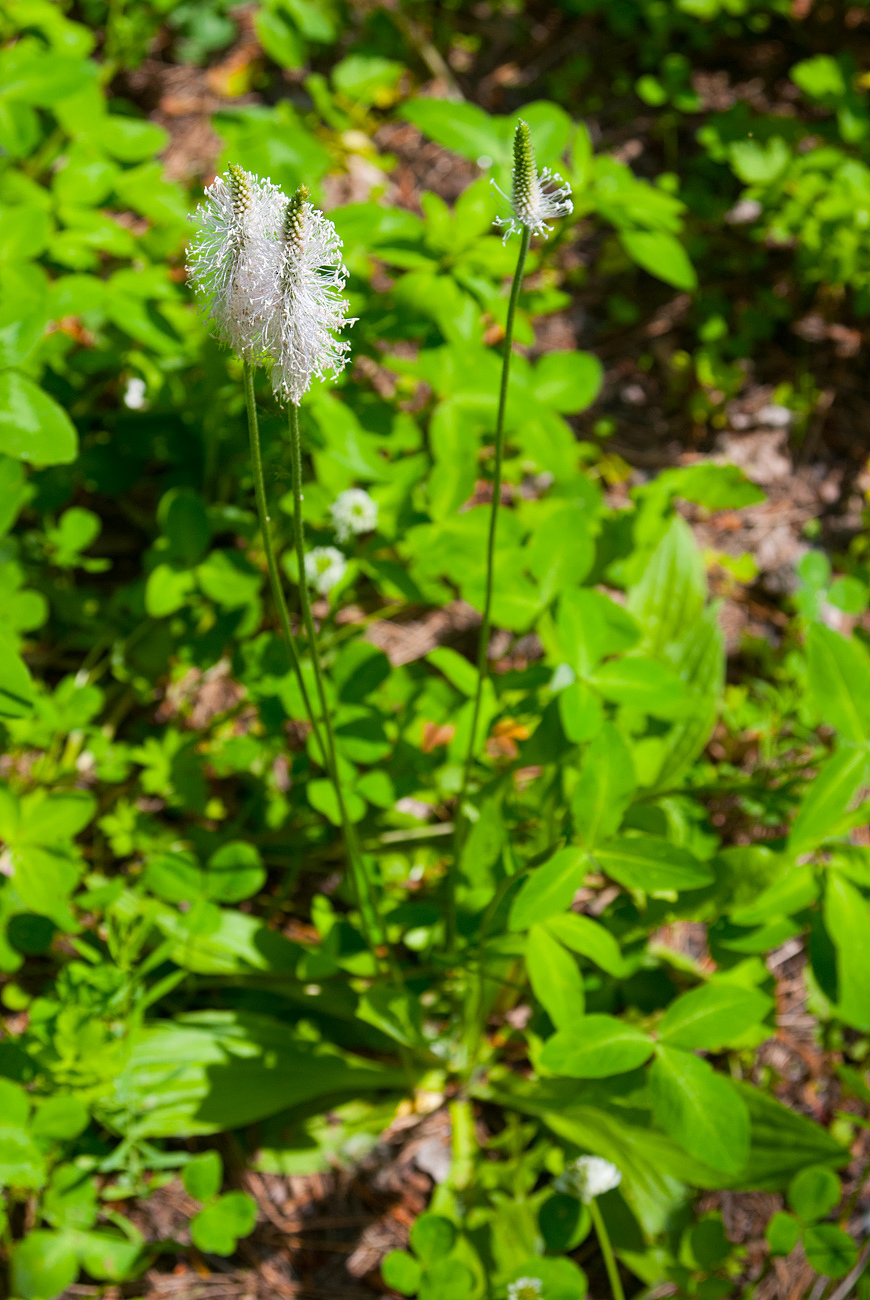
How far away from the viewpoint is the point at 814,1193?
1.61 metres

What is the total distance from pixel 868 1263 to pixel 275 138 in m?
2.48

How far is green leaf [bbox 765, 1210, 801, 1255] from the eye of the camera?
5.23 ft

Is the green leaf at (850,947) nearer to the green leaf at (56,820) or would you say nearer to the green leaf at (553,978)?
the green leaf at (553,978)

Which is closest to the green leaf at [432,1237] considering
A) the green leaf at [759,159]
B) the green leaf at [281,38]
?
the green leaf at [759,159]

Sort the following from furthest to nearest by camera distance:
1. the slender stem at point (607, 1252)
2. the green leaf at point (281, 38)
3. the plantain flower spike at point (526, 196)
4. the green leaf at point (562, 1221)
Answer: the green leaf at point (281, 38) < the green leaf at point (562, 1221) < the slender stem at point (607, 1252) < the plantain flower spike at point (526, 196)

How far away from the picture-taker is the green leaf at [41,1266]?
1601 mm

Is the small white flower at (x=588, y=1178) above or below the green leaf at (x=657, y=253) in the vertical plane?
below

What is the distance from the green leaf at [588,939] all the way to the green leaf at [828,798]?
0.36 m

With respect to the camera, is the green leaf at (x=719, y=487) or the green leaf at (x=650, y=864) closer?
the green leaf at (x=650, y=864)

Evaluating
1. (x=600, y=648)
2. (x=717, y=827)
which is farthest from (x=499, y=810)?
(x=717, y=827)

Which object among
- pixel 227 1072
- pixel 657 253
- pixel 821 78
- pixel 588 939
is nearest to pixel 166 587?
pixel 227 1072

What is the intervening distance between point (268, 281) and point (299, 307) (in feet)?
0.14

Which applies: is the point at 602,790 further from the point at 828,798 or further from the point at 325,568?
the point at 325,568

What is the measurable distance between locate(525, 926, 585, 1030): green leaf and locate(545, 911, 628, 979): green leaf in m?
0.03
